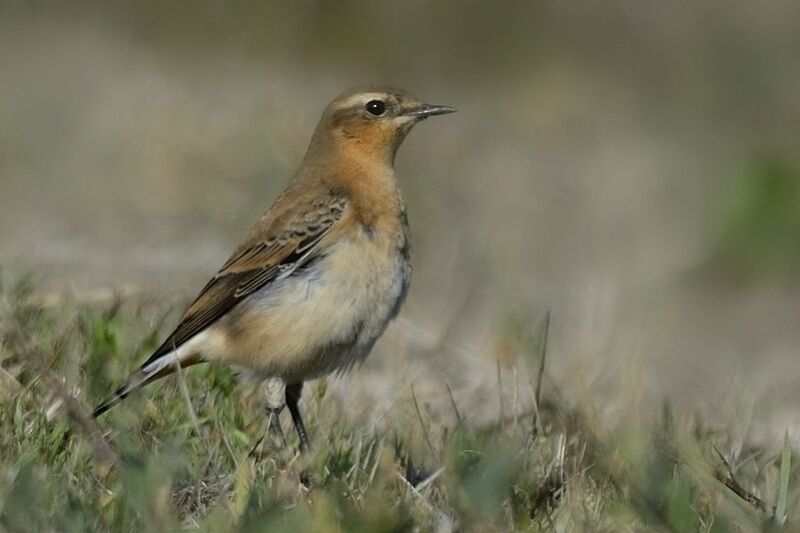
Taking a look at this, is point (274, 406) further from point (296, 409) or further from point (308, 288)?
point (308, 288)

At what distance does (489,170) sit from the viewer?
1456cm

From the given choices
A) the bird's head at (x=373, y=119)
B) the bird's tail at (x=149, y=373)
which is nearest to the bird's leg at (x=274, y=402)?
the bird's tail at (x=149, y=373)

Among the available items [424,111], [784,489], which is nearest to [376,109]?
[424,111]

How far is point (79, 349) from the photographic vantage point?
24.2ft

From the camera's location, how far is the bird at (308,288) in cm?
743

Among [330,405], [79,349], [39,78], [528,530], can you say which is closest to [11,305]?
[79,349]

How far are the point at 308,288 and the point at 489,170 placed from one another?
280 inches

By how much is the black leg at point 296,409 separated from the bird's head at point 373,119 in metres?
1.24

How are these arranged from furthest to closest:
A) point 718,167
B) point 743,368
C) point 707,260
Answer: point 718,167, point 707,260, point 743,368

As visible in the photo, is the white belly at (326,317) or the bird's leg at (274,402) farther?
the white belly at (326,317)

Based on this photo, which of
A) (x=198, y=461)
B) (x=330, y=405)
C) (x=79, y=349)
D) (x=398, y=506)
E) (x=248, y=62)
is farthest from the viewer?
(x=248, y=62)

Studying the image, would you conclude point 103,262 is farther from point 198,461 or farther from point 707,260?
point 707,260

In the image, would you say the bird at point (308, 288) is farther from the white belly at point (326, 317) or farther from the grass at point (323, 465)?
the grass at point (323, 465)

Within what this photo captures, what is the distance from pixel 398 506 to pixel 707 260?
7581 millimetres
